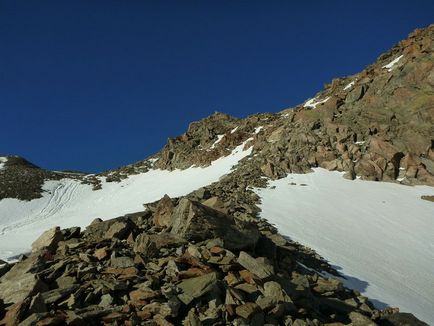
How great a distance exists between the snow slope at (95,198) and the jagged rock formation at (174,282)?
73.1ft

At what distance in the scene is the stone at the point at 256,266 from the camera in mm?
11727

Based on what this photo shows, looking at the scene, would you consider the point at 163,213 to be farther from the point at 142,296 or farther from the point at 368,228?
the point at 368,228

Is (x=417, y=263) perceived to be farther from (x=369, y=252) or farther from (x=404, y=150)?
(x=404, y=150)

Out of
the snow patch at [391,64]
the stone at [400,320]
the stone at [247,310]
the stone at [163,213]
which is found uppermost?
the snow patch at [391,64]

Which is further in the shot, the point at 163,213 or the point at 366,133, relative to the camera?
the point at 366,133

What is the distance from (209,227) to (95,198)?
133 feet

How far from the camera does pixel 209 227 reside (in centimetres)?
1362

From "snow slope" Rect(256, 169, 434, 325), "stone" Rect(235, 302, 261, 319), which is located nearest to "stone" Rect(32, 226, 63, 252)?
"stone" Rect(235, 302, 261, 319)

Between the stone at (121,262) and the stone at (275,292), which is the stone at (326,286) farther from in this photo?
the stone at (121,262)

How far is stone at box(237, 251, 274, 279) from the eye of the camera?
11727 millimetres

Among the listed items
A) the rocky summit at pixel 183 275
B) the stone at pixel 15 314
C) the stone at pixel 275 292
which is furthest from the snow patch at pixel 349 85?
the stone at pixel 15 314

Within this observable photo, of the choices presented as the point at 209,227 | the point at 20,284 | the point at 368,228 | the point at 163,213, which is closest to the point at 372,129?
the point at 368,228

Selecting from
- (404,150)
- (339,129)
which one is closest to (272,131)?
(339,129)

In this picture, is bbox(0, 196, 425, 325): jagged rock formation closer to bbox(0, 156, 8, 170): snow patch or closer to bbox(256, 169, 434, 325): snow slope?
bbox(256, 169, 434, 325): snow slope
